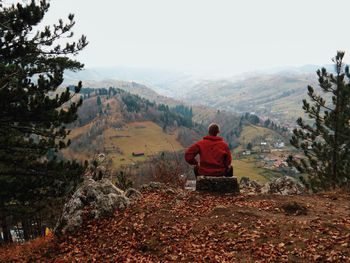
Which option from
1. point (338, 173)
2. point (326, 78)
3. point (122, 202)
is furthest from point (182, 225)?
point (326, 78)

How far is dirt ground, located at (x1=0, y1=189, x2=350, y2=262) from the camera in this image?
9.60 m

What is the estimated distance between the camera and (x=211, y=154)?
49.5 ft

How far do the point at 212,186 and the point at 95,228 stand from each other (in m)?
5.35

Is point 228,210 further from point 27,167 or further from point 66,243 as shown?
point 27,167

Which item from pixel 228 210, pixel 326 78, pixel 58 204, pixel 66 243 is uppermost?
pixel 326 78

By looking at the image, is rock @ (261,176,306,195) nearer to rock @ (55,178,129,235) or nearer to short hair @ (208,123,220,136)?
short hair @ (208,123,220,136)

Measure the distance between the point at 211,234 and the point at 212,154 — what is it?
4696 mm

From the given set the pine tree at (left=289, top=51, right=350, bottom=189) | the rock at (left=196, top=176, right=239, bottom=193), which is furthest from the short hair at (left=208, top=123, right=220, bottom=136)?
the pine tree at (left=289, top=51, right=350, bottom=189)

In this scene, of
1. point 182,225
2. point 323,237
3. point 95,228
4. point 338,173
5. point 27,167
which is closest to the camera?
point 323,237

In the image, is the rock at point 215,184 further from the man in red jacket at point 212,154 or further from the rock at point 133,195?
the rock at point 133,195

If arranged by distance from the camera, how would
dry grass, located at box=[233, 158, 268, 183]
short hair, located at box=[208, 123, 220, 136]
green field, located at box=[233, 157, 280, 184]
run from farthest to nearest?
dry grass, located at box=[233, 158, 268, 183] → green field, located at box=[233, 157, 280, 184] → short hair, located at box=[208, 123, 220, 136]

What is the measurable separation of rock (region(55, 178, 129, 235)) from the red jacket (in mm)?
3407

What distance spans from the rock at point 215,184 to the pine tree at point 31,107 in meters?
8.00

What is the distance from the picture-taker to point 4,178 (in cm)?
2142
